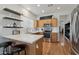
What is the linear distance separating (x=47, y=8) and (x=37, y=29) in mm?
369

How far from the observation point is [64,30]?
5.98 feet

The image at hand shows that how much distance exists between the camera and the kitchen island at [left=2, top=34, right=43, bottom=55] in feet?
5.95

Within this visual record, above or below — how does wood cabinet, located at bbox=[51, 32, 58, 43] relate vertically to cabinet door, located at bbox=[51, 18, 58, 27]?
below

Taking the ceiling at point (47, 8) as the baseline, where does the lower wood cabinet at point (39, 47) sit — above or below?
below

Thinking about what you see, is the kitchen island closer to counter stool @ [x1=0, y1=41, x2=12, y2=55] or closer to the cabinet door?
counter stool @ [x1=0, y1=41, x2=12, y2=55]

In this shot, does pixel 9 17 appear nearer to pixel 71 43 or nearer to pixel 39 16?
pixel 39 16

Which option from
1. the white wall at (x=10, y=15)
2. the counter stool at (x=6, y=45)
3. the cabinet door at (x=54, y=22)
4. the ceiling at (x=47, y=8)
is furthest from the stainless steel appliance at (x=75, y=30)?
the counter stool at (x=6, y=45)

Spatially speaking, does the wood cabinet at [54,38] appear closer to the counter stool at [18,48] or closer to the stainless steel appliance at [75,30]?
the stainless steel appliance at [75,30]

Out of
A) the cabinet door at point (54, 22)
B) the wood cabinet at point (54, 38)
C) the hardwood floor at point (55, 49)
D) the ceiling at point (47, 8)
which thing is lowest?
the hardwood floor at point (55, 49)

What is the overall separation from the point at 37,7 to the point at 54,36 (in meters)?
0.53

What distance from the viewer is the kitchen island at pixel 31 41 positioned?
1814 mm

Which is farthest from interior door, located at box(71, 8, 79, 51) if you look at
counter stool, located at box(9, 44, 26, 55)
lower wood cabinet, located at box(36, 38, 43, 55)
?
counter stool, located at box(9, 44, 26, 55)

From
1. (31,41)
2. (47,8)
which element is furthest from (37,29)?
(47,8)

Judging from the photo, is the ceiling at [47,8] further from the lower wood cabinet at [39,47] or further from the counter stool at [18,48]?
the counter stool at [18,48]
